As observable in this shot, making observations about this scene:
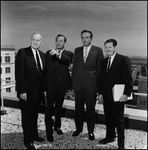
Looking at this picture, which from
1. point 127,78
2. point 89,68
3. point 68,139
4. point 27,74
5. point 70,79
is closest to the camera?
point 127,78

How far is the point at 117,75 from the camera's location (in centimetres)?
215

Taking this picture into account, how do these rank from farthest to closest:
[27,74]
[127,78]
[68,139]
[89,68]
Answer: [68,139], [89,68], [27,74], [127,78]

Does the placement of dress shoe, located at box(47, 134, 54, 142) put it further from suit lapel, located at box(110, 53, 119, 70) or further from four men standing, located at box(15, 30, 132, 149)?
suit lapel, located at box(110, 53, 119, 70)

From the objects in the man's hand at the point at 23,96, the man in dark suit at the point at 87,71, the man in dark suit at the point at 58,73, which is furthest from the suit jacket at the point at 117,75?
the man's hand at the point at 23,96

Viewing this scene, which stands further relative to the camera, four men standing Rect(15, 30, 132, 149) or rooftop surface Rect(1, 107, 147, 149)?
rooftop surface Rect(1, 107, 147, 149)

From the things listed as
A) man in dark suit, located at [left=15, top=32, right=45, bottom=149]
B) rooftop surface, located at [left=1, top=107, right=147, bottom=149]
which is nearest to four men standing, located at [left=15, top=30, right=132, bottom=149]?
man in dark suit, located at [left=15, top=32, right=45, bottom=149]

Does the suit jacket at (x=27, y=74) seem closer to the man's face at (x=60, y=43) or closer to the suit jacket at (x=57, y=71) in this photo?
the suit jacket at (x=57, y=71)

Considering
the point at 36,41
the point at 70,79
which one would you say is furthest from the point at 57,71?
the point at 36,41

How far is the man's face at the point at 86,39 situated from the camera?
Result: 7.24 feet

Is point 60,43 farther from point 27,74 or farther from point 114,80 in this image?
point 114,80

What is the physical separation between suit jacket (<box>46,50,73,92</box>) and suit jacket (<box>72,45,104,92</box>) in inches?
5.0

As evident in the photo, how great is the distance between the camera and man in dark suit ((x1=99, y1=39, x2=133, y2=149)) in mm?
2078

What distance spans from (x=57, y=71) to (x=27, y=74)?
0.39m

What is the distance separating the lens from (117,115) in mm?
2174
